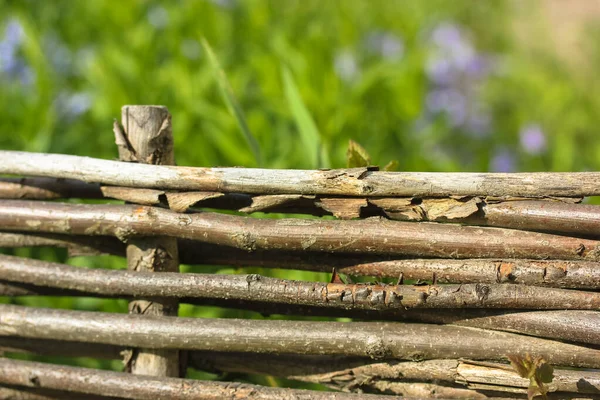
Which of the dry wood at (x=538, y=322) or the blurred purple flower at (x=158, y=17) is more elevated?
the blurred purple flower at (x=158, y=17)

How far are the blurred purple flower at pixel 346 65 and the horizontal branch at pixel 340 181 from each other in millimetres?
2393

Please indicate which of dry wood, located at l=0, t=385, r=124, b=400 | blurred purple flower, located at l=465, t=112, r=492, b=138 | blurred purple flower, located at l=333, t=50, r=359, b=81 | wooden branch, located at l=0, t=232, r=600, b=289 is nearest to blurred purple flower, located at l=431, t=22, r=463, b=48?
blurred purple flower, located at l=465, t=112, r=492, b=138

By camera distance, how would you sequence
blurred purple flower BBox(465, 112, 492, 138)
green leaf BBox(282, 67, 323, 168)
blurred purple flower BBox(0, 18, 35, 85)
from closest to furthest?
1. green leaf BBox(282, 67, 323, 168)
2. blurred purple flower BBox(0, 18, 35, 85)
3. blurred purple flower BBox(465, 112, 492, 138)

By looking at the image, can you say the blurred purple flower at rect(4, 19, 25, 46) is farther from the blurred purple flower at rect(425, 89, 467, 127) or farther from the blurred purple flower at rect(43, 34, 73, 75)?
the blurred purple flower at rect(425, 89, 467, 127)

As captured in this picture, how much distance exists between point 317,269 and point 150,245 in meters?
0.31

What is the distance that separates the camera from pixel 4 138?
262 cm

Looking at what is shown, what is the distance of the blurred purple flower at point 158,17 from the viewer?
11.7 feet

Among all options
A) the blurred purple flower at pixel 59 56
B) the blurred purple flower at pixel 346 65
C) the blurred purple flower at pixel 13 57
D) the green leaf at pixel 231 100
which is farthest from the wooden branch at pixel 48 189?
the blurred purple flower at pixel 346 65

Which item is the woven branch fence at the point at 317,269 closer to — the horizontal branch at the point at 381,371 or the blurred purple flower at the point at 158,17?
the horizontal branch at the point at 381,371

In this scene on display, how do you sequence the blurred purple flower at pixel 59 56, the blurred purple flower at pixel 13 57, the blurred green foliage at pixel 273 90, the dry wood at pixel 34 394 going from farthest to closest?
1. the blurred purple flower at pixel 59 56
2. the blurred purple flower at pixel 13 57
3. the blurred green foliage at pixel 273 90
4. the dry wood at pixel 34 394

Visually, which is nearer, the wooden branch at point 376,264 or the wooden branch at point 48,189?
the wooden branch at point 376,264

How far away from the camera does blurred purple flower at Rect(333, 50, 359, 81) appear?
11.6ft

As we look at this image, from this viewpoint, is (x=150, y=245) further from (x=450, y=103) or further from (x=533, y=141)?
(x=450, y=103)

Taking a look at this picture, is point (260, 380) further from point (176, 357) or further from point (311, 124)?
point (311, 124)
